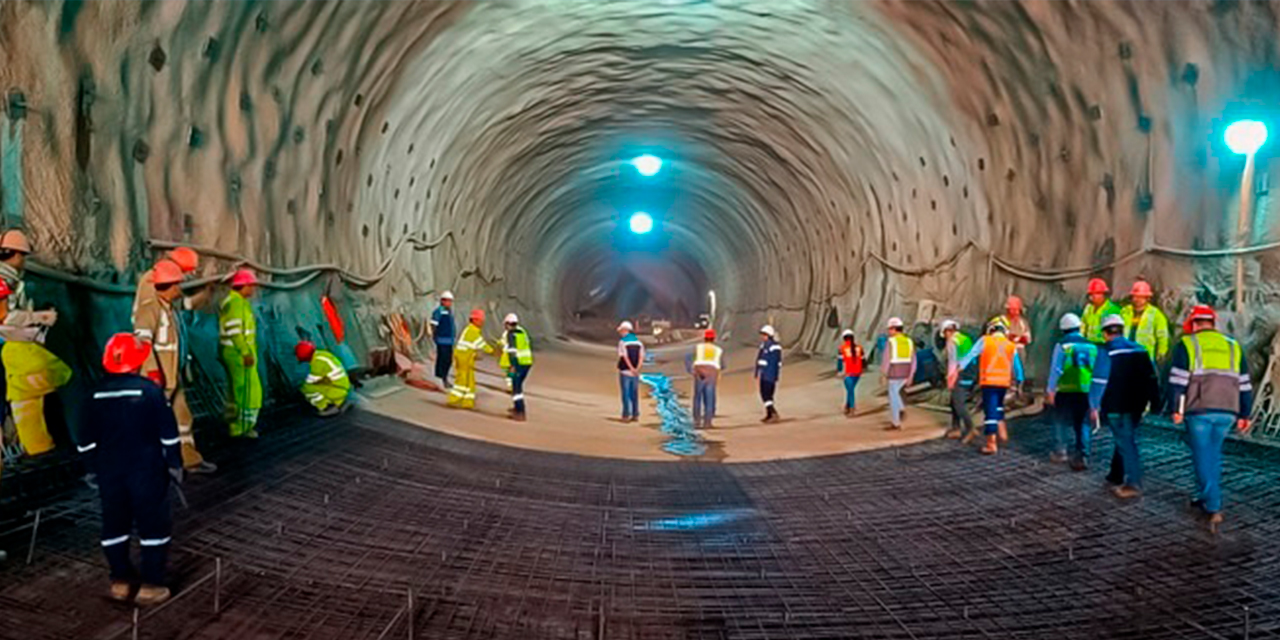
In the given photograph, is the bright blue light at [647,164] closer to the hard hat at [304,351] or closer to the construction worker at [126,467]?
the hard hat at [304,351]

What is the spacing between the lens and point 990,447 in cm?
829

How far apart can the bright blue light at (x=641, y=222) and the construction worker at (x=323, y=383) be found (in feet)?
57.2

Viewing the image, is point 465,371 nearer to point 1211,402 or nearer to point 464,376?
point 464,376

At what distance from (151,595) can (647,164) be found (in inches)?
631

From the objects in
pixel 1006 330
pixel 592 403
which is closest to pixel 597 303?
pixel 592 403

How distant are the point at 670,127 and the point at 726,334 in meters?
12.0

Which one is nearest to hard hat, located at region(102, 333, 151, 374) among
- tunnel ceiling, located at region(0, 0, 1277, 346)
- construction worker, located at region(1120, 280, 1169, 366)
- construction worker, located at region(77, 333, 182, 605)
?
construction worker, located at region(77, 333, 182, 605)

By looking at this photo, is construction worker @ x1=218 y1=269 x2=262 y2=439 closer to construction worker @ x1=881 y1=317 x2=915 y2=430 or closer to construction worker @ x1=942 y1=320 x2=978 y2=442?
construction worker @ x1=942 y1=320 x2=978 y2=442

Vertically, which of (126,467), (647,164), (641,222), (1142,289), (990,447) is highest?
(647,164)

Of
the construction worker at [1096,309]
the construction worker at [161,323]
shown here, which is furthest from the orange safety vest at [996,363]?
the construction worker at [161,323]

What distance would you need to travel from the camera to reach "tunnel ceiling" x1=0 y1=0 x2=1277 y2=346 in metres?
6.66

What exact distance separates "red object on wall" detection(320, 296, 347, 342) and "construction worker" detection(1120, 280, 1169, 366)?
8036 millimetres

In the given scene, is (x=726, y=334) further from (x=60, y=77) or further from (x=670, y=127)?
(x=60, y=77)

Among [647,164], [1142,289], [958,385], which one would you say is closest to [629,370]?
[958,385]
